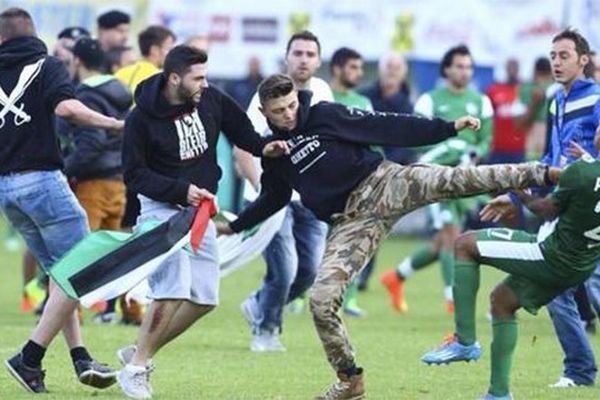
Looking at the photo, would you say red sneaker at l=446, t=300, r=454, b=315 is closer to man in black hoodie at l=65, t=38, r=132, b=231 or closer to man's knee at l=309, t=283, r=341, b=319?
man in black hoodie at l=65, t=38, r=132, b=231

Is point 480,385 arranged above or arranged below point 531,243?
below

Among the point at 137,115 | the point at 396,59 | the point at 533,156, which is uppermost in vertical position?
the point at 137,115

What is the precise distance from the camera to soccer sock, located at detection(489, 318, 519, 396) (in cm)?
1045

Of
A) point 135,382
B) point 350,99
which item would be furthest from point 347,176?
point 350,99

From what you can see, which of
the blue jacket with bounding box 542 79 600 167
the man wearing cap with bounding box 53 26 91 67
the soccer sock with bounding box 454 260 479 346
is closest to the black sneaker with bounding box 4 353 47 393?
the soccer sock with bounding box 454 260 479 346

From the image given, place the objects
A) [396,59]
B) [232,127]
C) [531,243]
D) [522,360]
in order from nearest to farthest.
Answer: [531,243]
[232,127]
[522,360]
[396,59]

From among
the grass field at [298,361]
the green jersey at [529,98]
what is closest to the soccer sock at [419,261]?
the grass field at [298,361]

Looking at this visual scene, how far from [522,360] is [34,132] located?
4402mm

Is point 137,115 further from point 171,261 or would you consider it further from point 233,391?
point 233,391

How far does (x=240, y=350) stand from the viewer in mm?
14078

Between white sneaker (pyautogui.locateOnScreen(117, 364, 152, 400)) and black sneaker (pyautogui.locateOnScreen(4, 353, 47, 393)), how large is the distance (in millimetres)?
601

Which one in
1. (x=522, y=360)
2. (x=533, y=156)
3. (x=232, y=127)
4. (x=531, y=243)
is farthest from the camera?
(x=533, y=156)

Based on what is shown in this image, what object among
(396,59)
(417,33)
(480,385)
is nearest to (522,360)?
(480,385)

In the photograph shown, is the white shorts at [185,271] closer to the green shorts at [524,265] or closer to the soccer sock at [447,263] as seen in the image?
the green shorts at [524,265]
